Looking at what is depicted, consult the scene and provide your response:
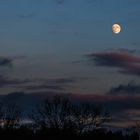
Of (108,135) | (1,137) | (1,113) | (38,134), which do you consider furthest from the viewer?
(1,113)

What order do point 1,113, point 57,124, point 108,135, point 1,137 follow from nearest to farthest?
1. point 1,137
2. point 108,135
3. point 57,124
4. point 1,113

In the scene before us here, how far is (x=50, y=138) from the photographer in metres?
79.6

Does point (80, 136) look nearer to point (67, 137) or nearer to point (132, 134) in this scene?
point (67, 137)

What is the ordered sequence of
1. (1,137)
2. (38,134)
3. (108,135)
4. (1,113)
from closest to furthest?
(1,137) → (38,134) → (108,135) → (1,113)

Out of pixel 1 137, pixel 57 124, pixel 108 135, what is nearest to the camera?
pixel 1 137

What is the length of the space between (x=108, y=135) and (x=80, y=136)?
20.4 ft

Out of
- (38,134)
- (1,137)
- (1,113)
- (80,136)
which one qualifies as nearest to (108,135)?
(80,136)

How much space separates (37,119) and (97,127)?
11.4 meters

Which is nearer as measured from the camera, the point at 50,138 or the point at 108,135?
the point at 50,138

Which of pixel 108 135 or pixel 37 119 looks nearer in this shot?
pixel 108 135

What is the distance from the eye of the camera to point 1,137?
7631 cm

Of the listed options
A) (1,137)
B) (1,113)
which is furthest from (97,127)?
(1,137)

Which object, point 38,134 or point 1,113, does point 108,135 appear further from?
point 1,113

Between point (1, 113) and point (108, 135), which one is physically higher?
point (1, 113)
